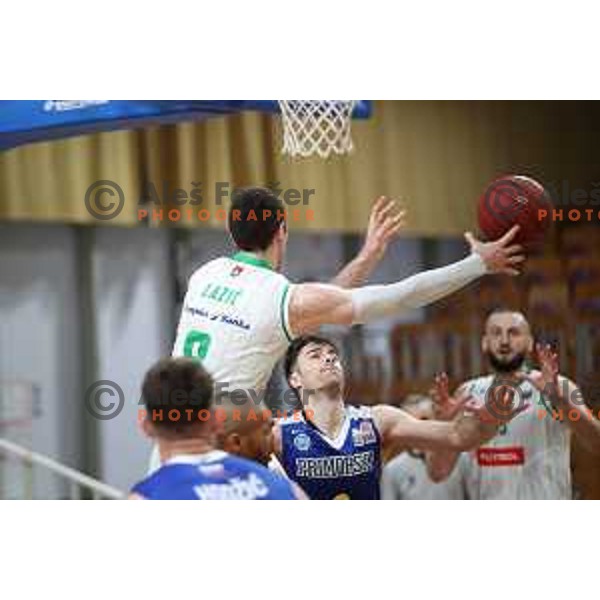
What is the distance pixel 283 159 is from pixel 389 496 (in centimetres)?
157

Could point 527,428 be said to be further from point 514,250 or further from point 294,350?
point 294,350

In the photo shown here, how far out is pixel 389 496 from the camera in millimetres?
6164

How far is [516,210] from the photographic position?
17.9 feet

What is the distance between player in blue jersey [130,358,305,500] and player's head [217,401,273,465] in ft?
3.03

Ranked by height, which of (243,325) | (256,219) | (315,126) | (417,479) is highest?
(315,126)

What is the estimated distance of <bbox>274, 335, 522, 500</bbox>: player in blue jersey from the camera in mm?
5555

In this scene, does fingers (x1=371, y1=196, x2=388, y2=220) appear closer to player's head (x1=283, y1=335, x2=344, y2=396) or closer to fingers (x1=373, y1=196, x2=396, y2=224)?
fingers (x1=373, y1=196, x2=396, y2=224)

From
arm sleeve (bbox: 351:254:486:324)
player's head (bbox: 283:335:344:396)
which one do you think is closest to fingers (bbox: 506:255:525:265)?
arm sleeve (bbox: 351:254:486:324)

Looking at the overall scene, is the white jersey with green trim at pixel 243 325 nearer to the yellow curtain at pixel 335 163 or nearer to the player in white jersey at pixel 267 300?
the player in white jersey at pixel 267 300

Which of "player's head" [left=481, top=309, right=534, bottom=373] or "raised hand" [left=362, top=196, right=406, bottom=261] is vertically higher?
"raised hand" [left=362, top=196, right=406, bottom=261]

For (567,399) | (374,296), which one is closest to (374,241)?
(374,296)

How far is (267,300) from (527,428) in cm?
130
